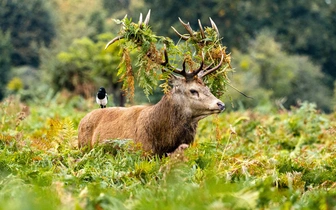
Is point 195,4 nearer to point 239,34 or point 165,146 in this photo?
point 239,34

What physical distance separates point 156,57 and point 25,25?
175 feet

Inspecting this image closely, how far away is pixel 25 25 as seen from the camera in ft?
199

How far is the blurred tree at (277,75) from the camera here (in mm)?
46463

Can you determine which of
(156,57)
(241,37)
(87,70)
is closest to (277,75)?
(241,37)

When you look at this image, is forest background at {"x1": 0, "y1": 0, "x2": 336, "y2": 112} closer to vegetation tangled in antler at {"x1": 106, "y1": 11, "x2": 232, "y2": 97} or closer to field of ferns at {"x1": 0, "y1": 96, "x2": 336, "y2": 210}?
vegetation tangled in antler at {"x1": 106, "y1": 11, "x2": 232, "y2": 97}

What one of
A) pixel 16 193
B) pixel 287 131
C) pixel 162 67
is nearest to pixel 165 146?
pixel 162 67

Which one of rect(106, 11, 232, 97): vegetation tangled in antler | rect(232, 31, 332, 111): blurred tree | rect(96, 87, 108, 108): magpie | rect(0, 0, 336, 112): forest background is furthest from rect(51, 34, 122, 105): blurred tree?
rect(106, 11, 232, 97): vegetation tangled in antler

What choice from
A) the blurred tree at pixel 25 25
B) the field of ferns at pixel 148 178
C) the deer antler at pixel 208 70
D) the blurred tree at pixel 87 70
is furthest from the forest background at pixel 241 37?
the field of ferns at pixel 148 178

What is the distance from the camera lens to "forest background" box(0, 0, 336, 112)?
47.8 meters

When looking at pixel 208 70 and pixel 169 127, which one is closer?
pixel 169 127

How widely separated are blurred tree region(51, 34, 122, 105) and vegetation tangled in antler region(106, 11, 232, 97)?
1976cm

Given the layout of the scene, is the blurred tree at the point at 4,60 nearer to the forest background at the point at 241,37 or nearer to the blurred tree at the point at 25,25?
the forest background at the point at 241,37

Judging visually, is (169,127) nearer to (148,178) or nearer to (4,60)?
(148,178)

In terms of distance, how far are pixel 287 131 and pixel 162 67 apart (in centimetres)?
592
